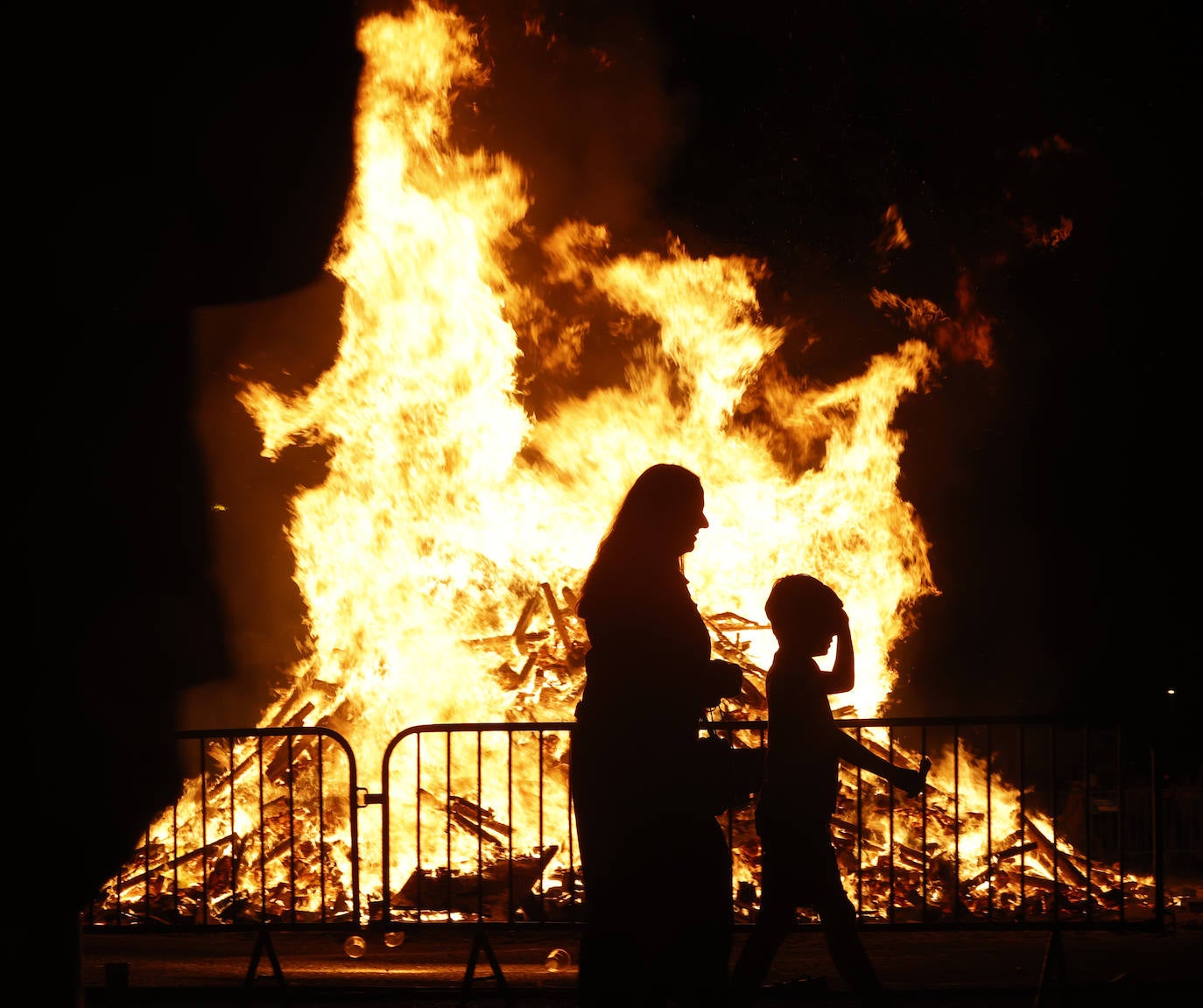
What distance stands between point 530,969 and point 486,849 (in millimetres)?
1830

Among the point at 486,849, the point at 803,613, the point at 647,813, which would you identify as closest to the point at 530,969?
the point at 486,849

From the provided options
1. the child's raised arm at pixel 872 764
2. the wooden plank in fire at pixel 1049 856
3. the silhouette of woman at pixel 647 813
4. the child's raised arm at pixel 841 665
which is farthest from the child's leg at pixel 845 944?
the wooden plank in fire at pixel 1049 856

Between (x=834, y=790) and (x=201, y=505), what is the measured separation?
27.4 ft

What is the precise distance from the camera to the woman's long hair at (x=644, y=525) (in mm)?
4418

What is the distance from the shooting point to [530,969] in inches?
274

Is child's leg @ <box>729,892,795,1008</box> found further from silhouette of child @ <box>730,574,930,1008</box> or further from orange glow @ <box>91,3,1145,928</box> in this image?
orange glow @ <box>91,3,1145,928</box>

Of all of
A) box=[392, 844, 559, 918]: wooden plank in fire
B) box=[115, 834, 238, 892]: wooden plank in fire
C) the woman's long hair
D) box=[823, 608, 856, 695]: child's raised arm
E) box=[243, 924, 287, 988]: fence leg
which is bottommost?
box=[243, 924, 287, 988]: fence leg

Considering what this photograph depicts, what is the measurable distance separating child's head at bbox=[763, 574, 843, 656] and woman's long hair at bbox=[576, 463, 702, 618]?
988 mm

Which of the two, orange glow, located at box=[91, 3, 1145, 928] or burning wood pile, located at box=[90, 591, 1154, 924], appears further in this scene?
orange glow, located at box=[91, 3, 1145, 928]

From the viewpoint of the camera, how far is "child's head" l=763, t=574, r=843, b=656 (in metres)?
5.37

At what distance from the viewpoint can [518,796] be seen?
9484 millimetres

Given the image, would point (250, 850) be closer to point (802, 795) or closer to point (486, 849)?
point (486, 849)

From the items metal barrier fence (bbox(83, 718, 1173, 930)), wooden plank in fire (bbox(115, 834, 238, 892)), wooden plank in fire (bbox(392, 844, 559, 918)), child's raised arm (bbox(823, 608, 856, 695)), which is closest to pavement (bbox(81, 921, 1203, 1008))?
metal barrier fence (bbox(83, 718, 1173, 930))

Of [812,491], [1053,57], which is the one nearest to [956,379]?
[812,491]
